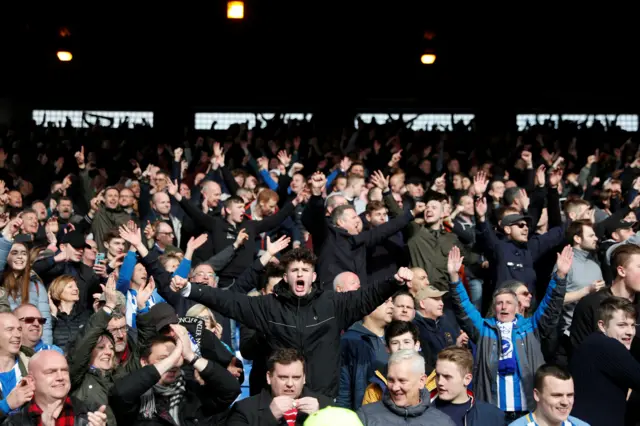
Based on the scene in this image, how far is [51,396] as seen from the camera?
559 cm

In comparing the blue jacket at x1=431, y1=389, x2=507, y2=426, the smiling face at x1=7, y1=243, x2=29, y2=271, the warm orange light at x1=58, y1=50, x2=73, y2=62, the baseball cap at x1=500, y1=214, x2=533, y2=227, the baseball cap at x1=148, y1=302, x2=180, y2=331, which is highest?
the warm orange light at x1=58, y1=50, x2=73, y2=62

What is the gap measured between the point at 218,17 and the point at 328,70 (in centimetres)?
262

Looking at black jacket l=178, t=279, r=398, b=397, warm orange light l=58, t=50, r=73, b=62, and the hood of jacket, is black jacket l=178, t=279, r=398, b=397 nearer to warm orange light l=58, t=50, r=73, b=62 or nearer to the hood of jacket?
the hood of jacket

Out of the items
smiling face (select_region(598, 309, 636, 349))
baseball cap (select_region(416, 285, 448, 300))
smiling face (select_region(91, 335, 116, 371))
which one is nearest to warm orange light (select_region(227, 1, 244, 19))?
baseball cap (select_region(416, 285, 448, 300))

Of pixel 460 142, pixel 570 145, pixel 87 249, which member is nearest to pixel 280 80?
pixel 460 142

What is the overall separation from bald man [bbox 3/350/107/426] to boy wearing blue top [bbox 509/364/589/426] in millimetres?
2425

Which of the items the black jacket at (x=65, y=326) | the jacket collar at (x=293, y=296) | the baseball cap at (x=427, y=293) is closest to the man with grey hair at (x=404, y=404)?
the jacket collar at (x=293, y=296)

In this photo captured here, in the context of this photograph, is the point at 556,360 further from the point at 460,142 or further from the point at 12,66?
the point at 12,66

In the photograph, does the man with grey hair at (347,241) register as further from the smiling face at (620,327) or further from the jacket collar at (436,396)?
the smiling face at (620,327)

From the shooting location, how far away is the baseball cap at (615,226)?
9.99 m

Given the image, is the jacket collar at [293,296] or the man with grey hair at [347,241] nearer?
the jacket collar at [293,296]

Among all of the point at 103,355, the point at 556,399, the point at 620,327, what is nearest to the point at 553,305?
the point at 620,327

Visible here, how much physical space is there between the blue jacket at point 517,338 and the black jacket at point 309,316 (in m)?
1.08

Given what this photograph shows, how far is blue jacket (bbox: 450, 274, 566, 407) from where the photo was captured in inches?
286
